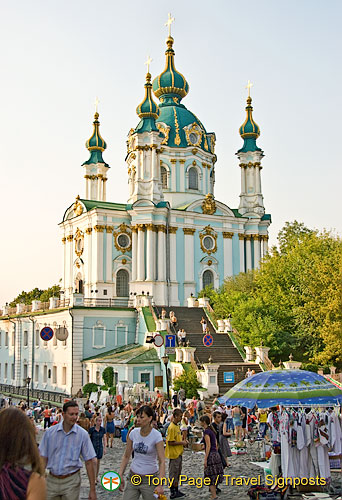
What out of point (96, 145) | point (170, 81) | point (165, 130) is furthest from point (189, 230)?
point (170, 81)

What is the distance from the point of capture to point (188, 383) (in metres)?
30.2

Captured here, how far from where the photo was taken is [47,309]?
4412 centimetres

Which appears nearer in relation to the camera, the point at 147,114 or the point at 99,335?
the point at 99,335

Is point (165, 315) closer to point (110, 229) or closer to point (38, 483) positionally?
point (110, 229)

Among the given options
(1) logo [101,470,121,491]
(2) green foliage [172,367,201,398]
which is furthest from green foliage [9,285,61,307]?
(1) logo [101,470,121,491]

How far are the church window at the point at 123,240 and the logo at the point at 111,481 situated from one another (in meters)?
36.8

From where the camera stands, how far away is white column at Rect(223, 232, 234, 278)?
172 feet

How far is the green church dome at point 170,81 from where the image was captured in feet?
188

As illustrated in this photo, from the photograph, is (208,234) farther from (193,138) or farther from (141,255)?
(193,138)

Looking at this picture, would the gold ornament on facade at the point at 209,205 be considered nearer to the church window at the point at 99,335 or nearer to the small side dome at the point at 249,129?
the small side dome at the point at 249,129

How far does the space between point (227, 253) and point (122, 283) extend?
908cm

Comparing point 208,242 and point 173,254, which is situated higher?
point 208,242

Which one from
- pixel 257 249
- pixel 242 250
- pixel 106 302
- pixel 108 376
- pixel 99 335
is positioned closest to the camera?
pixel 108 376

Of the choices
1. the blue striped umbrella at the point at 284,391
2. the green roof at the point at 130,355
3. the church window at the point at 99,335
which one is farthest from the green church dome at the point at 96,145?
the blue striped umbrella at the point at 284,391
